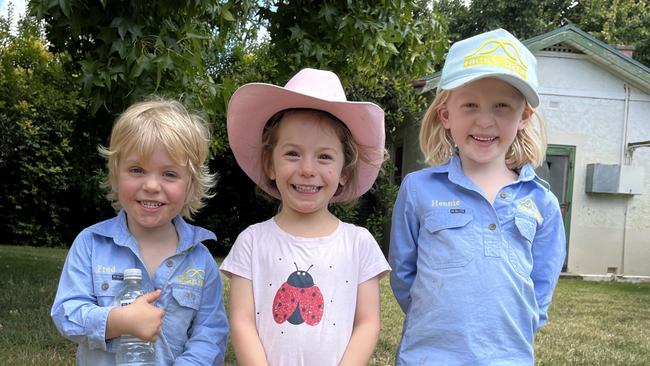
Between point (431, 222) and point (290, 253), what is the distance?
545 millimetres

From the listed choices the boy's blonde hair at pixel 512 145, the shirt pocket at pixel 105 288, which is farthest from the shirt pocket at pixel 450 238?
the shirt pocket at pixel 105 288

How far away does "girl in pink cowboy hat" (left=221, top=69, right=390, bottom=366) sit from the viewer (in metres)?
2.20

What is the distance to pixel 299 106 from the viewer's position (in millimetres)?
2346

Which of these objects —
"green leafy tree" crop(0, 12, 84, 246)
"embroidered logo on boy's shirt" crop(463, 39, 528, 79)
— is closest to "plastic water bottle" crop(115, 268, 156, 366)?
"embroidered logo on boy's shirt" crop(463, 39, 528, 79)

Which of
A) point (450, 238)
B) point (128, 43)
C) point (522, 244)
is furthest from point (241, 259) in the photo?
point (128, 43)

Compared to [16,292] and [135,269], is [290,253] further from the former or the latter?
[16,292]

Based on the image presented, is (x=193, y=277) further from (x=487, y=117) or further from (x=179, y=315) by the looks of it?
(x=487, y=117)

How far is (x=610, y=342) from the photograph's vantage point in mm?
5688

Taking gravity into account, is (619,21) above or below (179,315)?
above

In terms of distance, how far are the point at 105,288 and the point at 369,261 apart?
94 cm

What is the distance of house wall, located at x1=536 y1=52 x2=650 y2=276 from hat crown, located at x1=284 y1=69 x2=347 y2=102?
10674 mm

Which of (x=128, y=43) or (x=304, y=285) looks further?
(x=128, y=43)

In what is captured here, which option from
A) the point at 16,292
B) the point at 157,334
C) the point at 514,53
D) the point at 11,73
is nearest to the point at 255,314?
the point at 157,334

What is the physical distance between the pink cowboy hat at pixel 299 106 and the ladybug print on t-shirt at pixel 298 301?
0.47 metres
